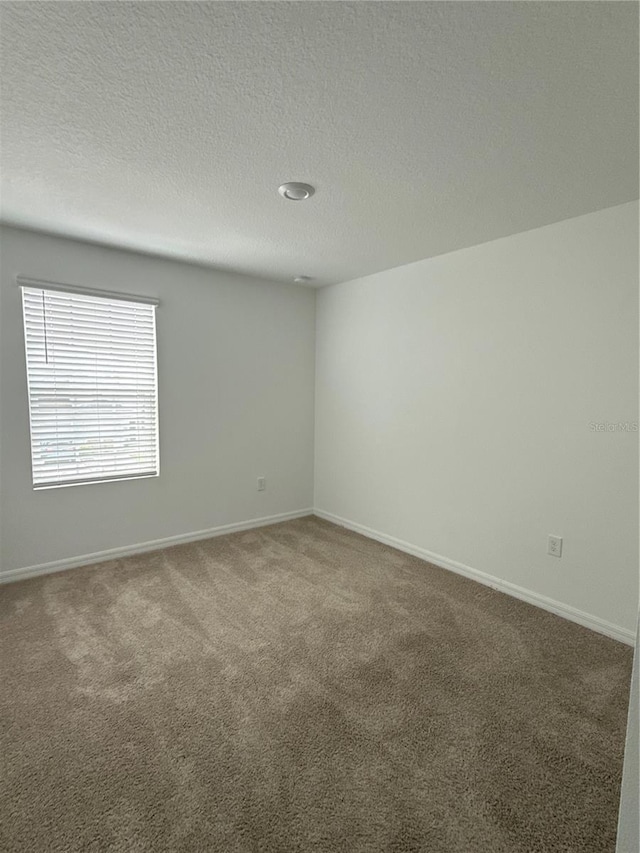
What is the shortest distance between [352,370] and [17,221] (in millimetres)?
2680

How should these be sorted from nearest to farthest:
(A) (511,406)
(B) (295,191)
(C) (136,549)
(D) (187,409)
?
(B) (295,191) < (A) (511,406) < (C) (136,549) < (D) (187,409)

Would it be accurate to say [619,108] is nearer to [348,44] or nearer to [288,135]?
[348,44]

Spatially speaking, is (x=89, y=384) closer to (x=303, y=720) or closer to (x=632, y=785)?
(x=303, y=720)

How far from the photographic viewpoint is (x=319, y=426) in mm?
4426

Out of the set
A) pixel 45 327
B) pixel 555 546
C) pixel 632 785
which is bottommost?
pixel 555 546

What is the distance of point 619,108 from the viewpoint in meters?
1.49

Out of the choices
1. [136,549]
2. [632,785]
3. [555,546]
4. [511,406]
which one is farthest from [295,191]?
[136,549]

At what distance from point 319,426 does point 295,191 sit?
2573 millimetres

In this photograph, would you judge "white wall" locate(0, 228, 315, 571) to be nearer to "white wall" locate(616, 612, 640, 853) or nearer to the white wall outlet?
the white wall outlet

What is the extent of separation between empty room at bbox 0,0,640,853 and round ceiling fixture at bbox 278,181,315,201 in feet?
0.08

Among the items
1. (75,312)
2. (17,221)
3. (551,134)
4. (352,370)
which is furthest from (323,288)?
(551,134)

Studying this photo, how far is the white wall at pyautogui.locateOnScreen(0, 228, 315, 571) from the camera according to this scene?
2.89 meters

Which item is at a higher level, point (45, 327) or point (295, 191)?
point (295, 191)

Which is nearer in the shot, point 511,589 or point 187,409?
point 511,589
